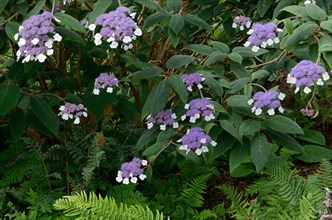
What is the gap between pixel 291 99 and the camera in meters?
4.09

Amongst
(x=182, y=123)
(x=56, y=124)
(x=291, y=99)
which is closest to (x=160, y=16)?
(x=182, y=123)

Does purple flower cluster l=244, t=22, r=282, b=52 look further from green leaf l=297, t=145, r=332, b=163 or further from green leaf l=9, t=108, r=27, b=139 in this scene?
green leaf l=297, t=145, r=332, b=163

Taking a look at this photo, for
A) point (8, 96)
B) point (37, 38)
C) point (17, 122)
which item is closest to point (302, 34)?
point (37, 38)

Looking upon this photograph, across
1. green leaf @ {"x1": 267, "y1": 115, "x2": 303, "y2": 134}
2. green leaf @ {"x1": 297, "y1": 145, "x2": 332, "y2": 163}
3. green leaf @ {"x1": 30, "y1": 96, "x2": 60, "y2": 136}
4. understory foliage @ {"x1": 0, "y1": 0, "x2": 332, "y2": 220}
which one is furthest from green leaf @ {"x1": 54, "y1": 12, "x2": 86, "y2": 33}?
green leaf @ {"x1": 297, "y1": 145, "x2": 332, "y2": 163}

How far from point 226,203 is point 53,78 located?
1.18 metres

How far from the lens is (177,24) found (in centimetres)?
249

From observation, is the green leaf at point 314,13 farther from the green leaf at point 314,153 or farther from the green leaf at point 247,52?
the green leaf at point 314,153

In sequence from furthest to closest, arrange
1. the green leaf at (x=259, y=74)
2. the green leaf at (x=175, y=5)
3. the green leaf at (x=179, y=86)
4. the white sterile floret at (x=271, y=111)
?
the green leaf at (x=175, y=5), the green leaf at (x=259, y=74), the green leaf at (x=179, y=86), the white sterile floret at (x=271, y=111)

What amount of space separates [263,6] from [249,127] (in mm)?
868

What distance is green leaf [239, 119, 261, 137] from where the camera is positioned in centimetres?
220

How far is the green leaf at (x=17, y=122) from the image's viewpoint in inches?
107

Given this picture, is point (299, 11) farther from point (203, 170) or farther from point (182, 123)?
point (203, 170)

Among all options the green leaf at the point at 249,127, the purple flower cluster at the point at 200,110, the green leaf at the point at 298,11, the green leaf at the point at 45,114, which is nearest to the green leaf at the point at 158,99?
the purple flower cluster at the point at 200,110

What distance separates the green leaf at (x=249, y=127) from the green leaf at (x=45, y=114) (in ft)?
2.78
